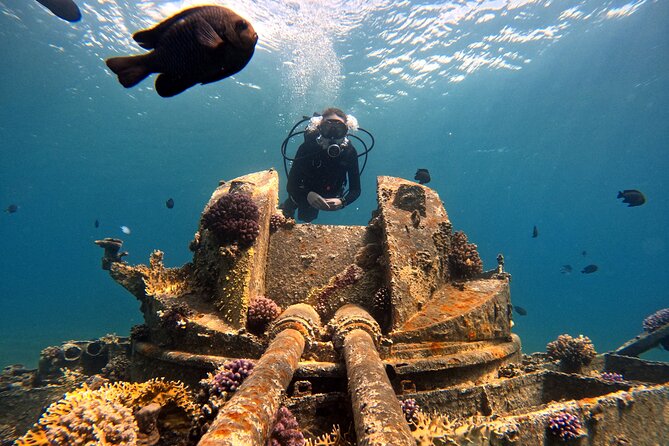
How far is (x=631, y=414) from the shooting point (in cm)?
380

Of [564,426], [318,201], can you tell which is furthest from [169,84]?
[318,201]

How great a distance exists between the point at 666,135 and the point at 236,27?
233 ft

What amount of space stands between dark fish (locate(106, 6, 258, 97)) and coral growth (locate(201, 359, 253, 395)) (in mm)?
2714

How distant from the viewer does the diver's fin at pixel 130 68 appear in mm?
1983

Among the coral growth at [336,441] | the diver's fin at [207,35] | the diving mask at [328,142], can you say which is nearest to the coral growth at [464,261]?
the coral growth at [336,441]

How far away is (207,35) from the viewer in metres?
2.06

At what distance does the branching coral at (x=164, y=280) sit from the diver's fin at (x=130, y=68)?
12.1 ft

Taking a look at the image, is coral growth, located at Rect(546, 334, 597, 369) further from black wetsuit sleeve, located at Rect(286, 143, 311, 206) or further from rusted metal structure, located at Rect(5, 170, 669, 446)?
black wetsuit sleeve, located at Rect(286, 143, 311, 206)

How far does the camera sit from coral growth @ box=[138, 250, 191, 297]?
489cm

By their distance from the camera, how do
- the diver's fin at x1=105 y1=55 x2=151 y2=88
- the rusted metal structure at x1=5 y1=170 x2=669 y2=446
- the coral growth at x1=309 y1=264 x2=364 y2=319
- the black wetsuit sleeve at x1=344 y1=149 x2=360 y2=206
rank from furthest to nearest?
the black wetsuit sleeve at x1=344 y1=149 x2=360 y2=206, the coral growth at x1=309 y1=264 x2=364 y2=319, the rusted metal structure at x1=5 y1=170 x2=669 y2=446, the diver's fin at x1=105 y1=55 x2=151 y2=88

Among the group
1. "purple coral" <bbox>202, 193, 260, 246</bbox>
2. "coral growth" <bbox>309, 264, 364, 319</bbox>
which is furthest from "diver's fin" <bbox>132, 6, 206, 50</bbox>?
"coral growth" <bbox>309, 264, 364, 319</bbox>

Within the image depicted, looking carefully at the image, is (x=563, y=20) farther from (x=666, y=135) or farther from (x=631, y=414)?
(x=666, y=135)

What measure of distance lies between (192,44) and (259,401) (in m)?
2.40

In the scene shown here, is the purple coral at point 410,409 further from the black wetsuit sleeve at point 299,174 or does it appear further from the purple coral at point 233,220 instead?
the black wetsuit sleeve at point 299,174
